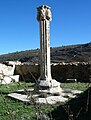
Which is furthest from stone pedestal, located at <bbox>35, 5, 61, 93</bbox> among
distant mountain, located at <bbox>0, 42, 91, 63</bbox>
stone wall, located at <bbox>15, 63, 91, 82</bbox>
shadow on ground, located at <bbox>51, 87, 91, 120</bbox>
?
distant mountain, located at <bbox>0, 42, 91, 63</bbox>

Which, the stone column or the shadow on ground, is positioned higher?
the stone column

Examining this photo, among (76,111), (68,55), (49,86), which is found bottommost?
(76,111)

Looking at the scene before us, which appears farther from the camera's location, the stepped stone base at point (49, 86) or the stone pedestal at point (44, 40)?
the stone pedestal at point (44, 40)

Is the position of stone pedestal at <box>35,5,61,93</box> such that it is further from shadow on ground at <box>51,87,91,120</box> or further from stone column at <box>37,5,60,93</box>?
shadow on ground at <box>51,87,91,120</box>

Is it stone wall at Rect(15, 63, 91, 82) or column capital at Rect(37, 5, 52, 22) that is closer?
column capital at Rect(37, 5, 52, 22)

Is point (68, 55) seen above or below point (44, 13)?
above

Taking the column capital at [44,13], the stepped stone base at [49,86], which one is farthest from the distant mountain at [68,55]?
the stepped stone base at [49,86]

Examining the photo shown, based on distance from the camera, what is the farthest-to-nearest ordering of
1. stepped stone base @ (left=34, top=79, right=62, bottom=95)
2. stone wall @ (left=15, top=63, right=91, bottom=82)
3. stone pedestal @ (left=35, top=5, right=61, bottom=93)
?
stone wall @ (left=15, top=63, right=91, bottom=82), stone pedestal @ (left=35, top=5, right=61, bottom=93), stepped stone base @ (left=34, top=79, right=62, bottom=95)

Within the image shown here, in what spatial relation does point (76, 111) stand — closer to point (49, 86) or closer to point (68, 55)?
point (49, 86)

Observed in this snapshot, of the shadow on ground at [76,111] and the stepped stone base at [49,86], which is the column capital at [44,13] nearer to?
the stepped stone base at [49,86]

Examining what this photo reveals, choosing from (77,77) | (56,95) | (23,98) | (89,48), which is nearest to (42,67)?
(56,95)

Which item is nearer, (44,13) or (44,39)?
(44,39)

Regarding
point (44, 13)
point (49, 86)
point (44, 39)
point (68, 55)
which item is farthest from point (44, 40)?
point (68, 55)

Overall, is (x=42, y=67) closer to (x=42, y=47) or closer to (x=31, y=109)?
(x=42, y=47)
